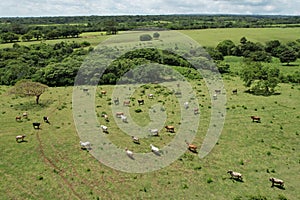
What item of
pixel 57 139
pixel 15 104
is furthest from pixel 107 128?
pixel 15 104

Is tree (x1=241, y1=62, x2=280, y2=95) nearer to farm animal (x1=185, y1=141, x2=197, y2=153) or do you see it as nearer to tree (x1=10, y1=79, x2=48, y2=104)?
farm animal (x1=185, y1=141, x2=197, y2=153)

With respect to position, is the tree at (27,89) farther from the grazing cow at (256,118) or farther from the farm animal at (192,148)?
the grazing cow at (256,118)

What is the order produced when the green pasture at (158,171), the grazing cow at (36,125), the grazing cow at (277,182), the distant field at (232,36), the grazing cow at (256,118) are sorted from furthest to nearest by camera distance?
the distant field at (232,36) → the grazing cow at (256,118) → the grazing cow at (36,125) → the grazing cow at (277,182) → the green pasture at (158,171)

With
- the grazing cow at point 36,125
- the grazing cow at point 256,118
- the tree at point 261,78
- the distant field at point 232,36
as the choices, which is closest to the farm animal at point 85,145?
the grazing cow at point 36,125

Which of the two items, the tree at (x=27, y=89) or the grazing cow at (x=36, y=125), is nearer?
the grazing cow at (x=36, y=125)

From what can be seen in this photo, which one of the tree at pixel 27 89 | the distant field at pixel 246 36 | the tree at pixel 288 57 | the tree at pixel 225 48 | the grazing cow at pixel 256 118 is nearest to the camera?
the grazing cow at pixel 256 118

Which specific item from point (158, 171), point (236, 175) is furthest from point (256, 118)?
point (158, 171)

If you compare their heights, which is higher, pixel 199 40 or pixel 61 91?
pixel 199 40

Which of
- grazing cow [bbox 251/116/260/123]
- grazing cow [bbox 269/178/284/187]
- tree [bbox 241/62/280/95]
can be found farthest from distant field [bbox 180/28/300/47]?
grazing cow [bbox 269/178/284/187]

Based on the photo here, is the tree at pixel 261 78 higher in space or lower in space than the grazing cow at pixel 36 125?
higher

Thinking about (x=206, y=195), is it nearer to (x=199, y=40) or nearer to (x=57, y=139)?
(x=57, y=139)
